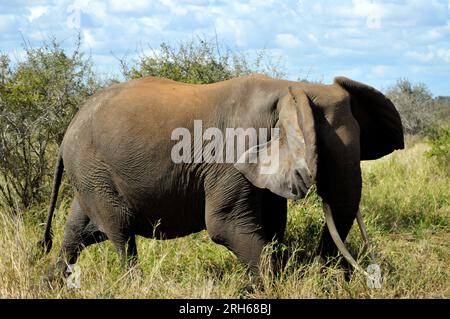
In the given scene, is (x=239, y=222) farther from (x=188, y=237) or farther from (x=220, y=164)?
(x=188, y=237)

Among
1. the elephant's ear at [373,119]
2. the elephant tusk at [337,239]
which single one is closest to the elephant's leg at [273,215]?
the elephant tusk at [337,239]

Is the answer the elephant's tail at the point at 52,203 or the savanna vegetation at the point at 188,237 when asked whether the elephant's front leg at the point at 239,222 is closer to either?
the savanna vegetation at the point at 188,237

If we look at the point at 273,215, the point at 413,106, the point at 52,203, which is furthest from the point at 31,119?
the point at 413,106

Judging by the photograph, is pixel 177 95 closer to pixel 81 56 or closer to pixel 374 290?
pixel 374 290

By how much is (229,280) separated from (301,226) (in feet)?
4.95

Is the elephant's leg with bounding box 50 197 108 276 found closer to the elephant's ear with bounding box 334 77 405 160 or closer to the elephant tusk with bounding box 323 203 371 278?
the elephant tusk with bounding box 323 203 371 278

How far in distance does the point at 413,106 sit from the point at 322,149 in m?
24.6

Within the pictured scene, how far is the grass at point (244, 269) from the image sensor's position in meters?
5.46

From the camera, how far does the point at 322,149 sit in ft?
18.0

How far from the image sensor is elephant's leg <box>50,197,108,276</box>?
20.8 feet

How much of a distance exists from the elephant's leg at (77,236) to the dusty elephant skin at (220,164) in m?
0.19

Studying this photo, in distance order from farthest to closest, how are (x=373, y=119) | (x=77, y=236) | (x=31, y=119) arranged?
1. (x=31, y=119)
2. (x=77, y=236)
3. (x=373, y=119)

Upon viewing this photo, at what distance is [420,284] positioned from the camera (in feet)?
19.5
